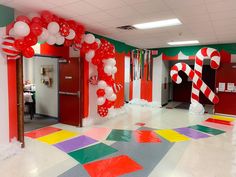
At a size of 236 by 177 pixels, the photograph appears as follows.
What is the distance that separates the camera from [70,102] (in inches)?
209

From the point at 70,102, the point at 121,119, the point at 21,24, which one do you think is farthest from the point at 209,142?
the point at 21,24

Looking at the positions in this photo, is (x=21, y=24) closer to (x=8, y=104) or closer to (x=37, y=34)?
(x=37, y=34)

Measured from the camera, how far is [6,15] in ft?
11.0

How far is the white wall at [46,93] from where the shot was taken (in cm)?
599

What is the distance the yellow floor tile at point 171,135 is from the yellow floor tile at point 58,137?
221 centimetres

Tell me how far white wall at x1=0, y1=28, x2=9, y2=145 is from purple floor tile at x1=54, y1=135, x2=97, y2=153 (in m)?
1.01

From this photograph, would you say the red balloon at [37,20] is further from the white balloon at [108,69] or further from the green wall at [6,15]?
the white balloon at [108,69]

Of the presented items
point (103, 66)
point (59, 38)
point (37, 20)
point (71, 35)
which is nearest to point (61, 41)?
point (59, 38)

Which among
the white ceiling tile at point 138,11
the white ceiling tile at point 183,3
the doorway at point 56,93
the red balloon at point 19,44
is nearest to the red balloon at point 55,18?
the white ceiling tile at point 138,11

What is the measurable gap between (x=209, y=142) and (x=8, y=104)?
4329mm

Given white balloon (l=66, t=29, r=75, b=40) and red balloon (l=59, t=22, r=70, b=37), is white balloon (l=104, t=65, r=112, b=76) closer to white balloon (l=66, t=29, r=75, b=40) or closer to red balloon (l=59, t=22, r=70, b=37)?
white balloon (l=66, t=29, r=75, b=40)

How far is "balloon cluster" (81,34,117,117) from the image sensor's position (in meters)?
4.84

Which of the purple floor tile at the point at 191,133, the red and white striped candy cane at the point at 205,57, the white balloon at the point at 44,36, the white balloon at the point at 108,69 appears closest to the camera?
the white balloon at the point at 44,36

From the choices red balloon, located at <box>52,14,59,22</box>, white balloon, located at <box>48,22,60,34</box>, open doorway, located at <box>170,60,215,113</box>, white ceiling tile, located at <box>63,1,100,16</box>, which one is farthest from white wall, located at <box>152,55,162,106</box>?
white balloon, located at <box>48,22,60,34</box>
